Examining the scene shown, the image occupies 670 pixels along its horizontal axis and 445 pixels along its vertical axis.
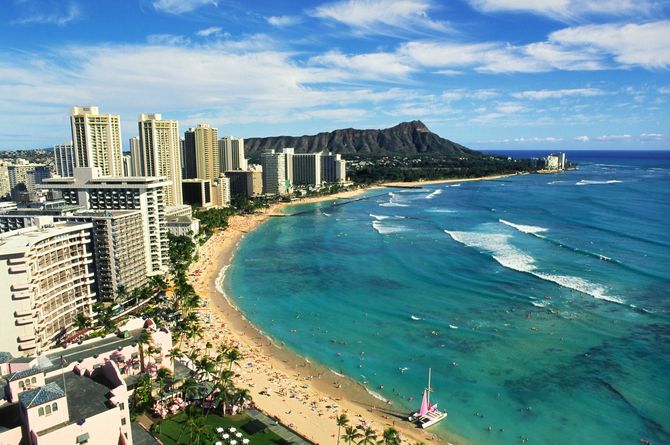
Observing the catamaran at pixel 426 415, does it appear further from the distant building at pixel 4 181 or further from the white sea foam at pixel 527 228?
the distant building at pixel 4 181

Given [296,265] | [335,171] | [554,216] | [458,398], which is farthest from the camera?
[335,171]

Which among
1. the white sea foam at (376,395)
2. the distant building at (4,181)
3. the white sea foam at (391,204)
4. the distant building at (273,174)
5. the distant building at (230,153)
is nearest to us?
the white sea foam at (376,395)

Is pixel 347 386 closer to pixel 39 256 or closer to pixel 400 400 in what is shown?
pixel 400 400

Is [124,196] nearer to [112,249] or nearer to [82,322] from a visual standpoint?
[112,249]

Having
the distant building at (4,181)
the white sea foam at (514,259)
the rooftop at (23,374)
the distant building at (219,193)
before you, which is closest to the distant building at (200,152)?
the distant building at (219,193)

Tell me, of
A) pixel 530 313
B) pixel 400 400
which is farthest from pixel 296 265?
pixel 400 400
